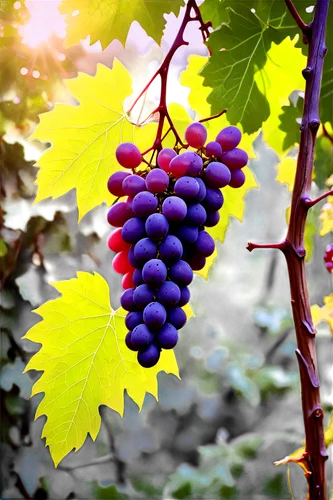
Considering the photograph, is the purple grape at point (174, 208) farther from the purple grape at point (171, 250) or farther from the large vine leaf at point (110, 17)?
the large vine leaf at point (110, 17)

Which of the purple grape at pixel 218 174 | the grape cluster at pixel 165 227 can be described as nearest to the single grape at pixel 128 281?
the grape cluster at pixel 165 227

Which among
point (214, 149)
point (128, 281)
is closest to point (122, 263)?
point (128, 281)

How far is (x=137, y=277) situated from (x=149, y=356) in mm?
66

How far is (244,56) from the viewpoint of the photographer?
537 mm

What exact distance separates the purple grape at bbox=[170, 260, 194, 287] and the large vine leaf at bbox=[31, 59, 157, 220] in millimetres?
172

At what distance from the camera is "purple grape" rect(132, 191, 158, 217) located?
41 centimetres

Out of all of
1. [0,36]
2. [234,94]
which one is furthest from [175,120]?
[0,36]

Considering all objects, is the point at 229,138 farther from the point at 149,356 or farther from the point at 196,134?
the point at 149,356

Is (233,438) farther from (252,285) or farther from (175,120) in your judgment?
(175,120)

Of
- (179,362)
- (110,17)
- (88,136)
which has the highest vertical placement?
(110,17)

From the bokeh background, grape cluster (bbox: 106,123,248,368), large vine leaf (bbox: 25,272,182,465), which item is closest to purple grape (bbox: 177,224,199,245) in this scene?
grape cluster (bbox: 106,123,248,368)

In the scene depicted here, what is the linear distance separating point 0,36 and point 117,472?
4.81ft

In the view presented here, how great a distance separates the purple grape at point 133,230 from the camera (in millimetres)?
416

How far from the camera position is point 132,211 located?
443mm
